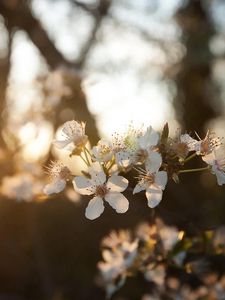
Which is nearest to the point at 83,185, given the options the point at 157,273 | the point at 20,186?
the point at 157,273

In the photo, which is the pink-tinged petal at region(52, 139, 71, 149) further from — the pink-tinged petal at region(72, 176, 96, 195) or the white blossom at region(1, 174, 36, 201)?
the white blossom at region(1, 174, 36, 201)

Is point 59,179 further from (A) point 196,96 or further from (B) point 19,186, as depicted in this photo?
(A) point 196,96

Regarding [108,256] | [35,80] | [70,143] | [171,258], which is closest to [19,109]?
[35,80]

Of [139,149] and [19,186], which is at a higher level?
[139,149]

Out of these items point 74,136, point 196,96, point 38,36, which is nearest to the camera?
point 74,136

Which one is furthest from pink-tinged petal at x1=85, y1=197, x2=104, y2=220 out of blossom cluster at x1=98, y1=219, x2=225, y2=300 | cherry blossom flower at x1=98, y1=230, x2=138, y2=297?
cherry blossom flower at x1=98, y1=230, x2=138, y2=297

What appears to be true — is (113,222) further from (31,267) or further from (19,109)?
(19,109)

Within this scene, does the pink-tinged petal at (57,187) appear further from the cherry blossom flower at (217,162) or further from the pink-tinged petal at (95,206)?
the cherry blossom flower at (217,162)

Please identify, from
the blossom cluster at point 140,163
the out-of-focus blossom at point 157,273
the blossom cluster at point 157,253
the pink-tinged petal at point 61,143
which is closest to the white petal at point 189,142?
the blossom cluster at point 140,163
